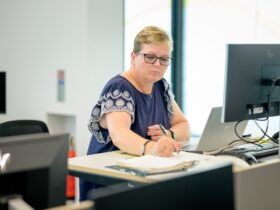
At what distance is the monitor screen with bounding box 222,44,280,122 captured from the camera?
211 centimetres

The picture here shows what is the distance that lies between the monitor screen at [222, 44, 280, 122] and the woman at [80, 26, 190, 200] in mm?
306

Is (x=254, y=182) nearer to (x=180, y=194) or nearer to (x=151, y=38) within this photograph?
(x=180, y=194)

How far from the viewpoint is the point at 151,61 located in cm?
227

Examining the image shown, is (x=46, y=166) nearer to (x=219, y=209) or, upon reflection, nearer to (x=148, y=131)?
(x=219, y=209)

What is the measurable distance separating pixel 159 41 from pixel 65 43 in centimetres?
226

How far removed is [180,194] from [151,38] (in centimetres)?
131

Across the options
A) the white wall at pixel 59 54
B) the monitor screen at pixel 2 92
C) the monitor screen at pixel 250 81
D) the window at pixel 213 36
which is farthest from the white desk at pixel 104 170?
the monitor screen at pixel 2 92

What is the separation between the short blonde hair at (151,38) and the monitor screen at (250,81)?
324 mm

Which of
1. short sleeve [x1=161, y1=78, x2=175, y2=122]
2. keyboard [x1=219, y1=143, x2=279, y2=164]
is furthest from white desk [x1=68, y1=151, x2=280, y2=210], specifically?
short sleeve [x1=161, y1=78, x2=175, y2=122]

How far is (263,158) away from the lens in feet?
7.41

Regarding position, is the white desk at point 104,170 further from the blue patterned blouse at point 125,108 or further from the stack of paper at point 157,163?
the blue patterned blouse at point 125,108

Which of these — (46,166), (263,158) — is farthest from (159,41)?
(46,166)

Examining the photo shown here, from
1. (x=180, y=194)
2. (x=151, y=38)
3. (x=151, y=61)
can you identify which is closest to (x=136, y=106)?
(x=151, y=61)

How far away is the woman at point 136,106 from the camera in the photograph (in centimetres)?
214
